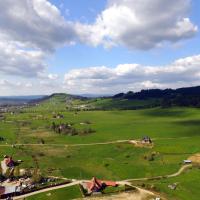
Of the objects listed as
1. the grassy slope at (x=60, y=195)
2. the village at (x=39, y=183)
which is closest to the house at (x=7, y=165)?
the village at (x=39, y=183)

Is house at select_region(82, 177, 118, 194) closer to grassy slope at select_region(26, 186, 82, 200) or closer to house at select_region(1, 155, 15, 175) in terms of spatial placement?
grassy slope at select_region(26, 186, 82, 200)

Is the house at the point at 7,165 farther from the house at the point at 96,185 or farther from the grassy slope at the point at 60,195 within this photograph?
the house at the point at 96,185

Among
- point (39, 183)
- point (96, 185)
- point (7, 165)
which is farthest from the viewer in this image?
point (7, 165)

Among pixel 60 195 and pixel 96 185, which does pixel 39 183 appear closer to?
pixel 60 195

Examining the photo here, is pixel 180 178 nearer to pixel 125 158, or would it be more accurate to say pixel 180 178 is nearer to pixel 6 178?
pixel 125 158

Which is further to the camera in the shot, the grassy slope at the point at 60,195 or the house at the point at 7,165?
the house at the point at 7,165

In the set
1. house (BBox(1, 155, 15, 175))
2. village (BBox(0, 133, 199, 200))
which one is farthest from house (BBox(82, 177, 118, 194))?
house (BBox(1, 155, 15, 175))

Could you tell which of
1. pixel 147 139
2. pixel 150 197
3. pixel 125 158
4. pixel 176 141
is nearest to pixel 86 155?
pixel 125 158

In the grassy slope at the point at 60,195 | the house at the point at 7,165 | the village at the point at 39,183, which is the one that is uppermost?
the house at the point at 7,165

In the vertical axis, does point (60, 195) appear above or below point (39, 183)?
below

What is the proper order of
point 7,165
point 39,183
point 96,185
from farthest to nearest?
point 7,165 → point 39,183 → point 96,185

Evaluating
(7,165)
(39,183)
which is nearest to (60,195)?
(39,183)
